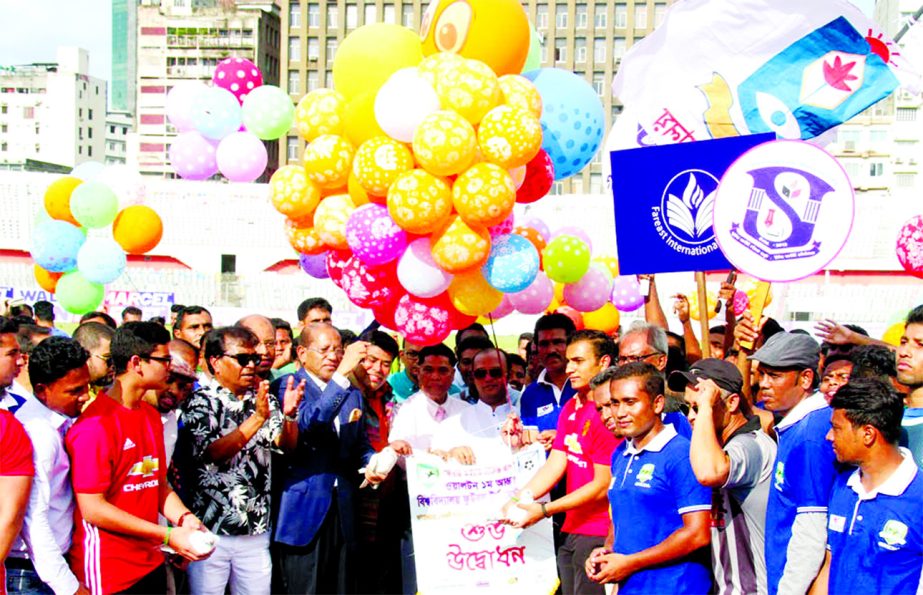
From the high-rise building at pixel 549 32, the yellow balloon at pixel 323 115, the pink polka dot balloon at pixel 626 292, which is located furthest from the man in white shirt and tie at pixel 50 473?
the high-rise building at pixel 549 32

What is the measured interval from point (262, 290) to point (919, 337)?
116ft

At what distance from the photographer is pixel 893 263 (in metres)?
51.0

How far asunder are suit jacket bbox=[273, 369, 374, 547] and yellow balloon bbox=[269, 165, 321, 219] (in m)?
0.96

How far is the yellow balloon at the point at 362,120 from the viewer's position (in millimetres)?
5852

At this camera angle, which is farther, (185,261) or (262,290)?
(185,261)

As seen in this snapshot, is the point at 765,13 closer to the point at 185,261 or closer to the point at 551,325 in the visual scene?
the point at 551,325

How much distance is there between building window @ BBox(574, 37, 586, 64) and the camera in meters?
82.1

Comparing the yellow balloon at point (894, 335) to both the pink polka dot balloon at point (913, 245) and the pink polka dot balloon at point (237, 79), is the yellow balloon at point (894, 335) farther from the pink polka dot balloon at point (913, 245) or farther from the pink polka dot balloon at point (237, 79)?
the pink polka dot balloon at point (237, 79)

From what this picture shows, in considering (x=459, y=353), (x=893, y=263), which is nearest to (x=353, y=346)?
(x=459, y=353)

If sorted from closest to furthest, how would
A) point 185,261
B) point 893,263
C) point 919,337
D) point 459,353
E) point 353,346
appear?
point 919,337
point 353,346
point 459,353
point 893,263
point 185,261

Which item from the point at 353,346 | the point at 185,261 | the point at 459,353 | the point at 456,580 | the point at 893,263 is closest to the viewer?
the point at 456,580

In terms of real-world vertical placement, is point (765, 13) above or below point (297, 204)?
above

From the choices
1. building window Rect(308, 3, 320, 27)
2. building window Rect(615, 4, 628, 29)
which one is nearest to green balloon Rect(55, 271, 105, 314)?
building window Rect(308, 3, 320, 27)

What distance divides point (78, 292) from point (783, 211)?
7.39 m
